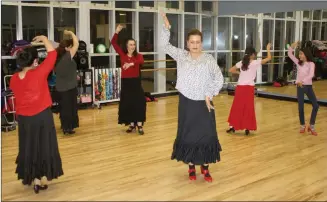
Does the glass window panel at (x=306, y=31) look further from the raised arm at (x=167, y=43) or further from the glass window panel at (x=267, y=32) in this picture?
the raised arm at (x=167, y=43)

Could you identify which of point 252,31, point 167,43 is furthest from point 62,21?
point 252,31

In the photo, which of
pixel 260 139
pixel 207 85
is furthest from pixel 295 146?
pixel 207 85

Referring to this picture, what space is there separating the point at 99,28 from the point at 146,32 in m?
1.44

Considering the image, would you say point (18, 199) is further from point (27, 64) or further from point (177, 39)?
point (177, 39)

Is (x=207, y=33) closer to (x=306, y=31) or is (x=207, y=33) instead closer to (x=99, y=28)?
(x=306, y=31)

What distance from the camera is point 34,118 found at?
3.34 meters

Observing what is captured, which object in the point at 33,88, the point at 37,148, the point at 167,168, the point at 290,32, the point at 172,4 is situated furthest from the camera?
the point at 290,32

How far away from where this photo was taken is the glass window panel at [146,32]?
33.3ft

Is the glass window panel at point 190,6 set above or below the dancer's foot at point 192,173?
above

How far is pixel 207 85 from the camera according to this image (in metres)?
3.61

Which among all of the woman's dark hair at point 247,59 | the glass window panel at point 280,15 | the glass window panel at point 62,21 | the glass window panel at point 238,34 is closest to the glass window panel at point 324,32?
the glass window panel at point 280,15

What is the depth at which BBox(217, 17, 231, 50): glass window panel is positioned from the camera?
12078mm

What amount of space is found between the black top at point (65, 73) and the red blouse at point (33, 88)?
215 cm

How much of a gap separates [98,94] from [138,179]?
16.6 feet
